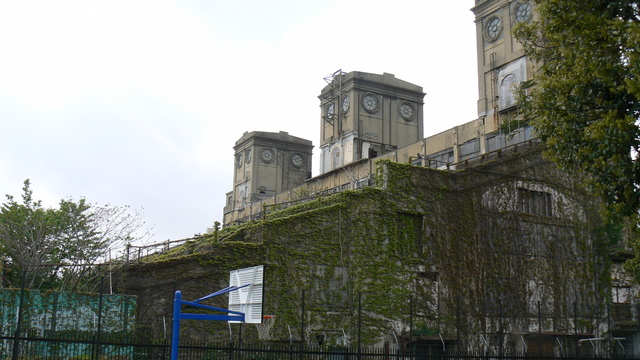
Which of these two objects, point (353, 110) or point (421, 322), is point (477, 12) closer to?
point (353, 110)

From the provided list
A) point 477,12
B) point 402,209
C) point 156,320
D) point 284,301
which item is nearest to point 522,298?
point 402,209

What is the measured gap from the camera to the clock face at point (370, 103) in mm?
61856

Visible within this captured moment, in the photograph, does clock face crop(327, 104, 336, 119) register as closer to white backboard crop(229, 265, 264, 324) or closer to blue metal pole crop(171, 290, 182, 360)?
white backboard crop(229, 265, 264, 324)

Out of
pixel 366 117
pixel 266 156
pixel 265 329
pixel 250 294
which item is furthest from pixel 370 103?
pixel 250 294

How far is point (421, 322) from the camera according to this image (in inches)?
1128

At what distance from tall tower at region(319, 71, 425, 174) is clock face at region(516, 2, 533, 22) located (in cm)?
1908

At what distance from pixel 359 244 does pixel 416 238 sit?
9.76 feet

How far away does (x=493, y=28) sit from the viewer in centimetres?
4747

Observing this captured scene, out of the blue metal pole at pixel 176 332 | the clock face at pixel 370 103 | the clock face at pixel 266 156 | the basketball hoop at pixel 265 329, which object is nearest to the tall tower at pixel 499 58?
the clock face at pixel 370 103

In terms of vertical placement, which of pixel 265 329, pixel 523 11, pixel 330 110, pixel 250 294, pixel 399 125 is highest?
pixel 523 11

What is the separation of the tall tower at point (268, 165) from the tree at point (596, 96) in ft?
186

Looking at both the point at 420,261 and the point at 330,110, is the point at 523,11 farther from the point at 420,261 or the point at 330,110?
the point at 330,110

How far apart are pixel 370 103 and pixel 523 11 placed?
20.0 meters

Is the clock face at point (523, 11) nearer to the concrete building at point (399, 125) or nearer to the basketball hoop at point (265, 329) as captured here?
the concrete building at point (399, 125)
